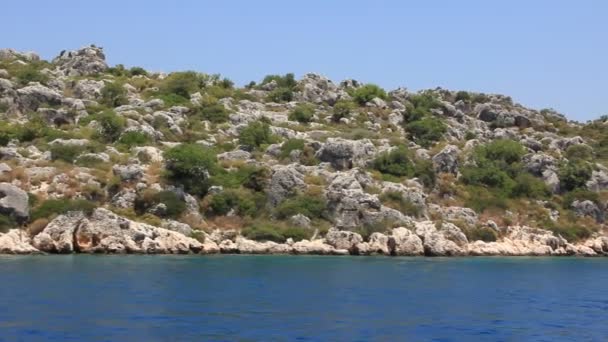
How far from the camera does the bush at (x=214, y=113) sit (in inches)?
4158

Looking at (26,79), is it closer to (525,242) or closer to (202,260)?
(202,260)

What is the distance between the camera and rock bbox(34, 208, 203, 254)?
204 ft

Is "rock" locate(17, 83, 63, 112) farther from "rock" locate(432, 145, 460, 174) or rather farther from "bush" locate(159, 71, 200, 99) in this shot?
"rock" locate(432, 145, 460, 174)

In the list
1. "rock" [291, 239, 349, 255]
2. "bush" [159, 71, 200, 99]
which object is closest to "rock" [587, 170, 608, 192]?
"rock" [291, 239, 349, 255]

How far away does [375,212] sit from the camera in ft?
247

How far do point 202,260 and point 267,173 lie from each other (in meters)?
24.2

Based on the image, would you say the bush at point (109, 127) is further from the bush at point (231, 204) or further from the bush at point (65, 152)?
the bush at point (231, 204)

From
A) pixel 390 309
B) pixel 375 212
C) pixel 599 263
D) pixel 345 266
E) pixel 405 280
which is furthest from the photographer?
pixel 375 212

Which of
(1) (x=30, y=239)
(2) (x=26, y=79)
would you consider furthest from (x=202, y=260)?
(2) (x=26, y=79)

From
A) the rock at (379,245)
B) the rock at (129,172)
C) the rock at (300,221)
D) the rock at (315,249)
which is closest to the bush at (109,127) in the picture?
the rock at (129,172)

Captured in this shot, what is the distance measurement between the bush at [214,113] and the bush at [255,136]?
8.22 metres

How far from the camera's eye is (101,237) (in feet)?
207

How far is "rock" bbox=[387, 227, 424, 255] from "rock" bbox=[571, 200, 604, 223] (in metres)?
27.3

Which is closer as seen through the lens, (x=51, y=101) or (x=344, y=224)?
(x=344, y=224)
